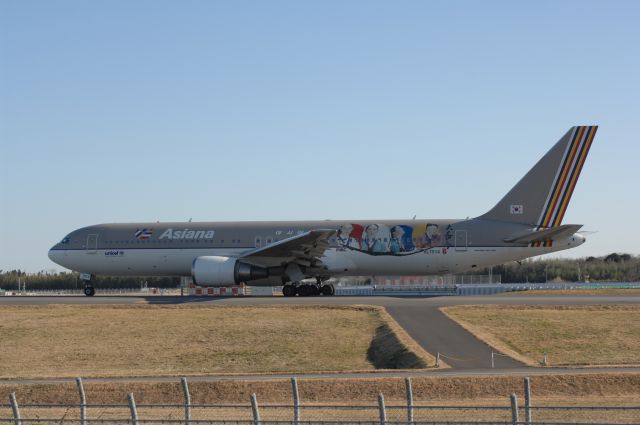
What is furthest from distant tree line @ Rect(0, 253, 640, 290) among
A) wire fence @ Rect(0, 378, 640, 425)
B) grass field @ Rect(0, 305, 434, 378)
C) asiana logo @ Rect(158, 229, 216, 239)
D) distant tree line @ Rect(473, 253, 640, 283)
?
wire fence @ Rect(0, 378, 640, 425)

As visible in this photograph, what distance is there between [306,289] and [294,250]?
2.71 metres

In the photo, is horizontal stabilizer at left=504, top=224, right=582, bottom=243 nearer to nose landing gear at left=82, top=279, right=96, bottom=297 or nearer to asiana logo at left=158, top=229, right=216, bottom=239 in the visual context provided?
asiana logo at left=158, top=229, right=216, bottom=239

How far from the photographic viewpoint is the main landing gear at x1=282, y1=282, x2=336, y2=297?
42.2m

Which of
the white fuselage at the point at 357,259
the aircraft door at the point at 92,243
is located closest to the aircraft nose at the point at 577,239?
the white fuselage at the point at 357,259

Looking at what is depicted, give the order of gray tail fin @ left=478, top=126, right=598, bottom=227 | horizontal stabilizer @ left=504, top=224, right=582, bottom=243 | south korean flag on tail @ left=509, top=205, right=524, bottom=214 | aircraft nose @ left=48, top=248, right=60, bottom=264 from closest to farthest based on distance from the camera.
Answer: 1. horizontal stabilizer @ left=504, top=224, right=582, bottom=243
2. gray tail fin @ left=478, top=126, right=598, bottom=227
3. south korean flag on tail @ left=509, top=205, right=524, bottom=214
4. aircraft nose @ left=48, top=248, right=60, bottom=264

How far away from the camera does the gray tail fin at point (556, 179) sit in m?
41.6

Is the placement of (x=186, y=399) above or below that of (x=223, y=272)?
below

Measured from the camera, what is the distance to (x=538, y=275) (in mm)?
69062

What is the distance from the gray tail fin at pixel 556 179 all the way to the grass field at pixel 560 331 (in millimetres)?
9370

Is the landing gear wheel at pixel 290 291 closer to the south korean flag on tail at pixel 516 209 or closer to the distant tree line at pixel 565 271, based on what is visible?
the south korean flag on tail at pixel 516 209

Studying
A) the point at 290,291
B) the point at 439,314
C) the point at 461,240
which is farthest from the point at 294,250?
the point at 439,314

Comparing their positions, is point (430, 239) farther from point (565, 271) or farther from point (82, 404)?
point (565, 271)

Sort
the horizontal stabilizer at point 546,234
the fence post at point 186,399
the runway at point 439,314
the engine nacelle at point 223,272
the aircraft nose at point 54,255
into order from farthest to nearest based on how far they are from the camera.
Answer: the aircraft nose at point 54,255 → the engine nacelle at point 223,272 → the horizontal stabilizer at point 546,234 → the runway at point 439,314 → the fence post at point 186,399

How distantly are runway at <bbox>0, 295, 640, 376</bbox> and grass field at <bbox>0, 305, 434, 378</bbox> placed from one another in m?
0.78
